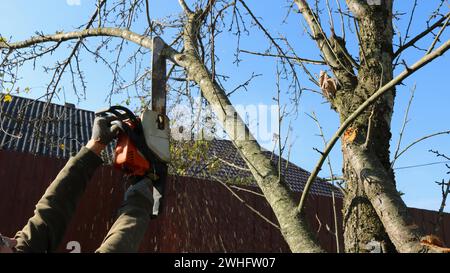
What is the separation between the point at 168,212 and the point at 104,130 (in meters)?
1.44

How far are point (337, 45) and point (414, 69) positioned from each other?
1119 millimetres

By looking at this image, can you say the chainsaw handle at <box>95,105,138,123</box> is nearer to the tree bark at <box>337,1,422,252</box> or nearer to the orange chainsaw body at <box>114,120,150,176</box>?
the orange chainsaw body at <box>114,120,150,176</box>

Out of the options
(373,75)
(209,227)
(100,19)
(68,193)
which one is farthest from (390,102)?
(100,19)

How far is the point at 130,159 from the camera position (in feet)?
7.64

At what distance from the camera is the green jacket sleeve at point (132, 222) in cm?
201

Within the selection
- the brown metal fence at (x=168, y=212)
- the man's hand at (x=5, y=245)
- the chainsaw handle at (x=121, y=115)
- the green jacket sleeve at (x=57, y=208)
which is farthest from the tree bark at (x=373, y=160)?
the man's hand at (x=5, y=245)

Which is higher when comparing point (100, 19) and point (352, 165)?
point (100, 19)

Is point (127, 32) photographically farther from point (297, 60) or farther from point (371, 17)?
point (371, 17)

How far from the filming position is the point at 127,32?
3.16 metres

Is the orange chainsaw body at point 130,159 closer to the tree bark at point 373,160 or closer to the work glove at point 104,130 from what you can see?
the work glove at point 104,130

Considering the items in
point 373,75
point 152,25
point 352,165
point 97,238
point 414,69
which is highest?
point 152,25

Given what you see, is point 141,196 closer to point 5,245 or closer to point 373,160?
point 5,245

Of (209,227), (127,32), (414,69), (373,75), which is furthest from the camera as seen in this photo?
(209,227)

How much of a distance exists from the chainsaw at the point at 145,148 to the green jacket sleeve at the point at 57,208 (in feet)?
0.57
